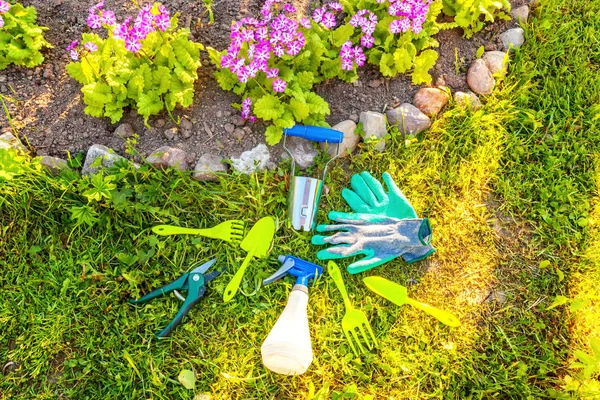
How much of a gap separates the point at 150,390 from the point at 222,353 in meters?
0.36

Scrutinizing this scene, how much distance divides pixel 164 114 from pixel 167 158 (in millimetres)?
271

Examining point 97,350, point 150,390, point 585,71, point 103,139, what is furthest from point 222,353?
point 585,71

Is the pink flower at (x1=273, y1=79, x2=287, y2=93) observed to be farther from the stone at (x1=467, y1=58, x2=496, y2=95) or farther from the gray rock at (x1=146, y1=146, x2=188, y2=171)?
the stone at (x1=467, y1=58, x2=496, y2=95)

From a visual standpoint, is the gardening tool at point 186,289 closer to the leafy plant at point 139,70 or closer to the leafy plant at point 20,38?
the leafy plant at point 139,70

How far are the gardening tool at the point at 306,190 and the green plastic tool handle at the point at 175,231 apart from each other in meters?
0.45

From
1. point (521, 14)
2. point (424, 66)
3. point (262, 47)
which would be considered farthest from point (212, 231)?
point (521, 14)

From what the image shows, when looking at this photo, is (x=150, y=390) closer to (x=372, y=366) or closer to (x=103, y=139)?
(x=372, y=366)

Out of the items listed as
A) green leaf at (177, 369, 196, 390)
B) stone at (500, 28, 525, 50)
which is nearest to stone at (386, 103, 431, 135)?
stone at (500, 28, 525, 50)

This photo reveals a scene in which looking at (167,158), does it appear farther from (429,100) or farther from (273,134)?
(429,100)

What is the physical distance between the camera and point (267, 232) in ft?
7.98

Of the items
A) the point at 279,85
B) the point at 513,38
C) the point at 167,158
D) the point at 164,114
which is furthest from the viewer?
the point at 513,38

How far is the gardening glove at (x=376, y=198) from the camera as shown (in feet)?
8.16

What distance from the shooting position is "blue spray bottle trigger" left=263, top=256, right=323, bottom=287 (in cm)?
233

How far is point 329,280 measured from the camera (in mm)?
2408
